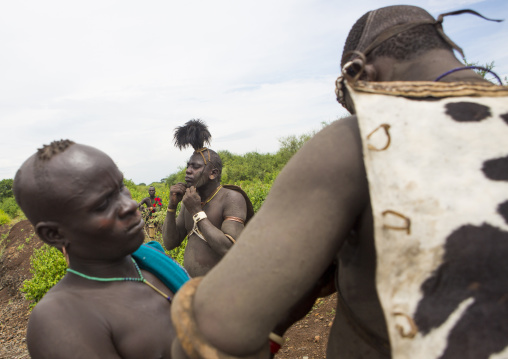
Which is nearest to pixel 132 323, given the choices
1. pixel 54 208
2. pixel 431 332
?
pixel 54 208

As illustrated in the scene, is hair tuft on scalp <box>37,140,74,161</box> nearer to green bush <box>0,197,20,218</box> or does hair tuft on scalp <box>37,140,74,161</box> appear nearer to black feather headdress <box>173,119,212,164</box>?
black feather headdress <box>173,119,212,164</box>

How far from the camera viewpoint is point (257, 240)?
0.98 meters

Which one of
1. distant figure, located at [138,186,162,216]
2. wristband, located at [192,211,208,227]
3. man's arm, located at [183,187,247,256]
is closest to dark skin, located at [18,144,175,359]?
man's arm, located at [183,187,247,256]

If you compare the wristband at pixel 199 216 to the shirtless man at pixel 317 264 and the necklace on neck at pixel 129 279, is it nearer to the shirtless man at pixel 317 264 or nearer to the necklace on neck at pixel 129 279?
the necklace on neck at pixel 129 279

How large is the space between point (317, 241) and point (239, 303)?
238 mm

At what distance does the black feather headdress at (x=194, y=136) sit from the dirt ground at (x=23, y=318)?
2.66m

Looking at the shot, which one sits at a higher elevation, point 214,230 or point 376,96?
point 376,96

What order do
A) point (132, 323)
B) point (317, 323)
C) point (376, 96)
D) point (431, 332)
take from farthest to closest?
point (317, 323) → point (132, 323) → point (376, 96) → point (431, 332)

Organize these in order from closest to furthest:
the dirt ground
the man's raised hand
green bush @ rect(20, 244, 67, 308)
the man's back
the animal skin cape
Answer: the animal skin cape < the man's back < the man's raised hand < the dirt ground < green bush @ rect(20, 244, 67, 308)

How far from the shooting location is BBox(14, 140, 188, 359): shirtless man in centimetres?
A: 144

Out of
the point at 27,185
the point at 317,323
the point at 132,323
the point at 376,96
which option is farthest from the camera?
the point at 317,323

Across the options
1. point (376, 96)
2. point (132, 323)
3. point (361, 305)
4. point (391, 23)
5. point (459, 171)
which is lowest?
point (132, 323)

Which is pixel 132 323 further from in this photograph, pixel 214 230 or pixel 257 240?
pixel 214 230

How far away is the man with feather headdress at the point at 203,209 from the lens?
4086 mm
